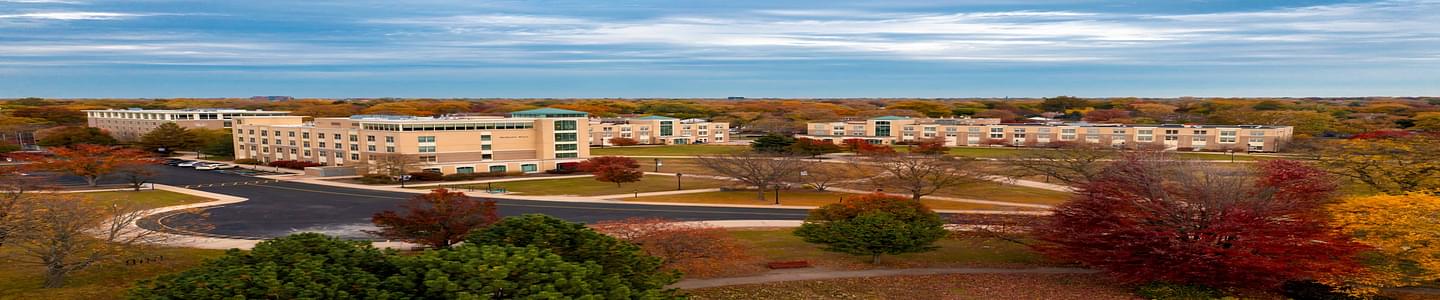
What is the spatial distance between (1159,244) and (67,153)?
8944 cm

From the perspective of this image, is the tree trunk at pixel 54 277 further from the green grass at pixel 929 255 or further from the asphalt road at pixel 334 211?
the green grass at pixel 929 255

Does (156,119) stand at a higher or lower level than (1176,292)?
higher

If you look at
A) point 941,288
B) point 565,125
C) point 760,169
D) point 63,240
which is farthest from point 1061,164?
point 63,240

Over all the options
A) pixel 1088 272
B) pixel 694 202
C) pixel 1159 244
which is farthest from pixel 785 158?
pixel 1159 244

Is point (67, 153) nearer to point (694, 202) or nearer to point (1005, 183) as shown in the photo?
point (694, 202)

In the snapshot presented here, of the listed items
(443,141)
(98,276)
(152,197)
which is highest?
(443,141)

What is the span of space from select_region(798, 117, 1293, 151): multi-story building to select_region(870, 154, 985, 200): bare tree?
5362 cm

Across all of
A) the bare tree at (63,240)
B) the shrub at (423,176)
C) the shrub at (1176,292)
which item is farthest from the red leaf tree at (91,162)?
the shrub at (1176,292)

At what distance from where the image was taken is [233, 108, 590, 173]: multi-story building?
83.9 m

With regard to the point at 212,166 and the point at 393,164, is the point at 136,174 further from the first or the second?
the point at 212,166

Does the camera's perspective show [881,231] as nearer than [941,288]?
No

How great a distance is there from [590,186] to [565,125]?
2023cm

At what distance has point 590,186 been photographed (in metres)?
74.5

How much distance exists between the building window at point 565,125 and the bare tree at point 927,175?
39.5 metres
